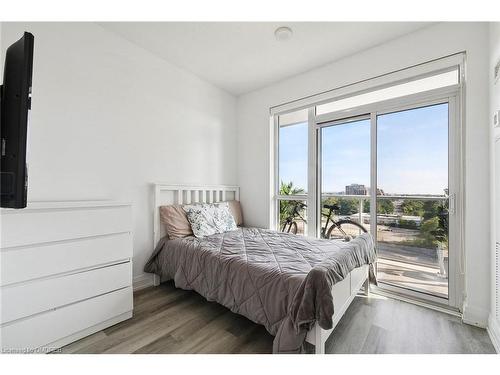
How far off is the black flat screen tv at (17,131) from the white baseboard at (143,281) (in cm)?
181

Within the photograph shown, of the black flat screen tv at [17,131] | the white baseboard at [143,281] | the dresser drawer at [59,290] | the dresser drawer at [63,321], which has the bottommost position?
the white baseboard at [143,281]

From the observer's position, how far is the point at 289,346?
4.16 ft

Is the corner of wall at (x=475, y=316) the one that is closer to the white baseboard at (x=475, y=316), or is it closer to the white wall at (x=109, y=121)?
the white baseboard at (x=475, y=316)

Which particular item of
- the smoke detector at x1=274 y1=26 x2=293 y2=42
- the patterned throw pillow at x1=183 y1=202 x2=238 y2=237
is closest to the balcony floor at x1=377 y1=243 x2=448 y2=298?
the patterned throw pillow at x1=183 y1=202 x2=238 y2=237

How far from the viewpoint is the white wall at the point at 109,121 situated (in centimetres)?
178

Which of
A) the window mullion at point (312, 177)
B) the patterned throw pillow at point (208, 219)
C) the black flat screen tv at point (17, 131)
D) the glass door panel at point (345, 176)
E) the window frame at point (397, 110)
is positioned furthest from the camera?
the window mullion at point (312, 177)

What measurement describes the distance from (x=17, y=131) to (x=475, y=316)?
9.74 feet

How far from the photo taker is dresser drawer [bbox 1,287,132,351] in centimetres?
129

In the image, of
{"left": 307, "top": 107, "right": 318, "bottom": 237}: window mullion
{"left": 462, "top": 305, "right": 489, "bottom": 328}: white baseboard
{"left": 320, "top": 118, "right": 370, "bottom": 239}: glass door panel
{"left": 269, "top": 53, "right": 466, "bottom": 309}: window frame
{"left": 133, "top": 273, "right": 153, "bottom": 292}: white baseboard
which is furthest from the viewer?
{"left": 307, "top": 107, "right": 318, "bottom": 237}: window mullion

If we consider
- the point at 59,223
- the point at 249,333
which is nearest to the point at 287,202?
the point at 249,333

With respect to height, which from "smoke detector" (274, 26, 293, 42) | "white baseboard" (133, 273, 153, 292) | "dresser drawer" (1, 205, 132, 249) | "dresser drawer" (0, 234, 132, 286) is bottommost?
"white baseboard" (133, 273, 153, 292)

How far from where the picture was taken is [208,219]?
8.38ft

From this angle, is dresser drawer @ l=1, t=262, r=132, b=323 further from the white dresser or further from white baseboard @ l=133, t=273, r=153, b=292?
white baseboard @ l=133, t=273, r=153, b=292

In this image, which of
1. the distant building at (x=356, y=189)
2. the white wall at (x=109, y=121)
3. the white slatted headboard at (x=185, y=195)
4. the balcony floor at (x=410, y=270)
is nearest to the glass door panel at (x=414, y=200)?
the balcony floor at (x=410, y=270)
